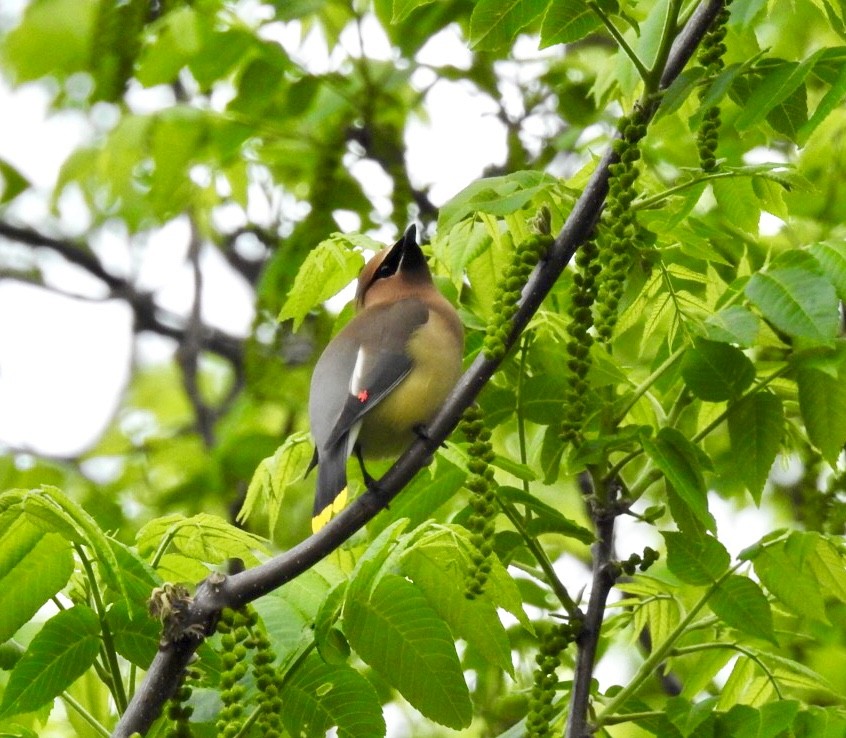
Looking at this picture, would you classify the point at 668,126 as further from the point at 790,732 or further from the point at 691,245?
the point at 790,732

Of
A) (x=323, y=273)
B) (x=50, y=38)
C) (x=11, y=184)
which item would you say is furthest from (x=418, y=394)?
(x=11, y=184)

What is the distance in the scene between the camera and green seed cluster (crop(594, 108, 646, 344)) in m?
2.81

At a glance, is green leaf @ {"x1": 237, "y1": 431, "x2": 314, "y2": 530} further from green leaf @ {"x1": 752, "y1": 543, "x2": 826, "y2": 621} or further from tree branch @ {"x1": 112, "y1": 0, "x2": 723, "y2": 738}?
green leaf @ {"x1": 752, "y1": 543, "x2": 826, "y2": 621}

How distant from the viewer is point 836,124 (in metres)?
5.28

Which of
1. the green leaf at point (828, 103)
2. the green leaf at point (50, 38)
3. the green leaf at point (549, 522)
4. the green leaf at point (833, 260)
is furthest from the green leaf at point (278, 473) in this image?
the green leaf at point (50, 38)

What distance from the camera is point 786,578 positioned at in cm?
323

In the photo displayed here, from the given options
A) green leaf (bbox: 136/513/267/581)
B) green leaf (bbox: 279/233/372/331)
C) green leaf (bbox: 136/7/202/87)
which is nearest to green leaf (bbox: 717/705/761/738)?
green leaf (bbox: 136/513/267/581)

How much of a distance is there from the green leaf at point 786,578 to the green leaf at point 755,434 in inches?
5.5

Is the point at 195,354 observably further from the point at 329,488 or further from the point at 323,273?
the point at 329,488

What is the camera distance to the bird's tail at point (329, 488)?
10.9ft

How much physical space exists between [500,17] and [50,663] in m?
1.66

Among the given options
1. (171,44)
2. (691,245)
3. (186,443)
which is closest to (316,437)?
(691,245)

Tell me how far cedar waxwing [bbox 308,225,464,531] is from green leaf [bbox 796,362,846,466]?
922 mm

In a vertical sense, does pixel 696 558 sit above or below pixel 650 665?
above
